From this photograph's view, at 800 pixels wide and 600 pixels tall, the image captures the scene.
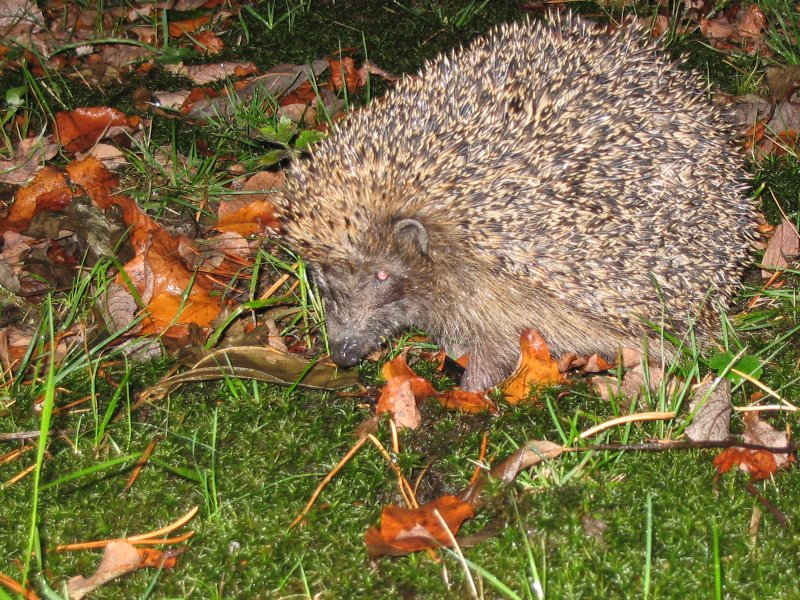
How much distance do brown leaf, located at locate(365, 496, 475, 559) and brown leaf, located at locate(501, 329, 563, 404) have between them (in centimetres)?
77

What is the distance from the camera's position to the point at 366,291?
3.91 meters

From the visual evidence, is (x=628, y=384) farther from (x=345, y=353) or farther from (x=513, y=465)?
(x=345, y=353)

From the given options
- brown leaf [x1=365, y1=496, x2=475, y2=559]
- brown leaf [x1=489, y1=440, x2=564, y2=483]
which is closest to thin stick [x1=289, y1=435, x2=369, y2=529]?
brown leaf [x1=365, y1=496, x2=475, y2=559]

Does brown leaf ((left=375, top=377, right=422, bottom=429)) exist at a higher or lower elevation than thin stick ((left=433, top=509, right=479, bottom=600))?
lower

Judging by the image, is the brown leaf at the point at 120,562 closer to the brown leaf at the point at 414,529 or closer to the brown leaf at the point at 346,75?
the brown leaf at the point at 414,529

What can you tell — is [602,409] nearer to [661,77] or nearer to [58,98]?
[661,77]

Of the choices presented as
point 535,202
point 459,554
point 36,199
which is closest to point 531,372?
point 535,202

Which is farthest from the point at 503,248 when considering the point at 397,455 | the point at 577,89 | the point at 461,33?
the point at 461,33

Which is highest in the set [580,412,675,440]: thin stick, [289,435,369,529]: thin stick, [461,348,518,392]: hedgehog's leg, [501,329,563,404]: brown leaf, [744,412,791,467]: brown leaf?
[580,412,675,440]: thin stick

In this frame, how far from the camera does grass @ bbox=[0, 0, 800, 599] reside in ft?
9.64

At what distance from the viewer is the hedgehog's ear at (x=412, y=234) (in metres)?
3.65

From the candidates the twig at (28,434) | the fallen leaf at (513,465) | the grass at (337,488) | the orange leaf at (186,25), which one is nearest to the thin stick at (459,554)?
the grass at (337,488)

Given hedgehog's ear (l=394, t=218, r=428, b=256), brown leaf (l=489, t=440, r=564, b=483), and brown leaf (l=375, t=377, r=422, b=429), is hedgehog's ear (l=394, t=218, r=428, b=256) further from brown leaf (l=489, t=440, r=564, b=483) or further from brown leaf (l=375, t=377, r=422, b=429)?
brown leaf (l=489, t=440, r=564, b=483)

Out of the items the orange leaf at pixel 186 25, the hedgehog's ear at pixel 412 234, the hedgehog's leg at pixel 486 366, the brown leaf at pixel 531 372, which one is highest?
the hedgehog's ear at pixel 412 234
